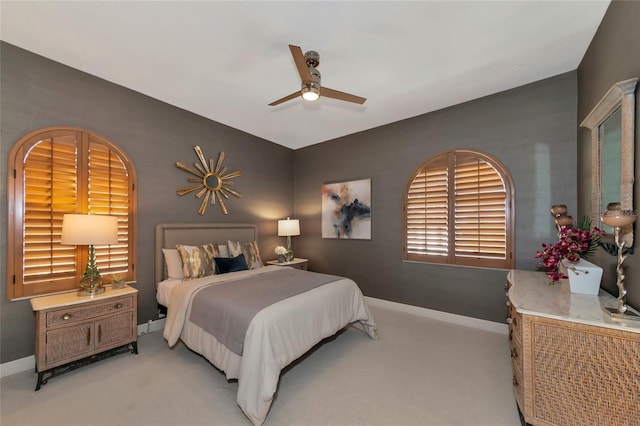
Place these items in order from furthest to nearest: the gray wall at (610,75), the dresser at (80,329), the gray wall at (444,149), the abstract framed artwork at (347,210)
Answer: the abstract framed artwork at (347,210) < the gray wall at (444,149) < the dresser at (80,329) < the gray wall at (610,75)

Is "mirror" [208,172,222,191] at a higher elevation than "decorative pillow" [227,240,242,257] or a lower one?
higher

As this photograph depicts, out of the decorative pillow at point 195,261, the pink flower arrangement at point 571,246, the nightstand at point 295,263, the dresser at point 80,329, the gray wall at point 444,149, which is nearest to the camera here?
the pink flower arrangement at point 571,246

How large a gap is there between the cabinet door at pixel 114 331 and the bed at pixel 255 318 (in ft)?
1.22

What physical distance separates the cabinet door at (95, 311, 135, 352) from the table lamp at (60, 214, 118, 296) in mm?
328

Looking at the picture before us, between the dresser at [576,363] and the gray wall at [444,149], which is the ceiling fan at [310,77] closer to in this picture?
the gray wall at [444,149]

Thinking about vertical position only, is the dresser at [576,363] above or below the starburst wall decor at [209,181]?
below

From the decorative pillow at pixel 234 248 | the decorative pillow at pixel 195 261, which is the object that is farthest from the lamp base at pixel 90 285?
the decorative pillow at pixel 234 248

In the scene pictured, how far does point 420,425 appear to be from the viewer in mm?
1771

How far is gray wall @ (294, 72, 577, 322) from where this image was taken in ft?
9.59

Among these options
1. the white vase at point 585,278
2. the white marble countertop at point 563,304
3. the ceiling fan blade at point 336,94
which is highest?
the ceiling fan blade at point 336,94

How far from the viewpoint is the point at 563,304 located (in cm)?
167

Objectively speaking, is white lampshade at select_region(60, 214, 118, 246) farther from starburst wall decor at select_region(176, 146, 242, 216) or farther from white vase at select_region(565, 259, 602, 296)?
white vase at select_region(565, 259, 602, 296)

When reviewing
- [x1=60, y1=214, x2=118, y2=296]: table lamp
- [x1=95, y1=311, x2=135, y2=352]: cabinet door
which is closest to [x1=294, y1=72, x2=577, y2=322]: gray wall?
[x1=95, y1=311, x2=135, y2=352]: cabinet door

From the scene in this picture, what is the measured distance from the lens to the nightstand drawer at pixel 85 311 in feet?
7.38
